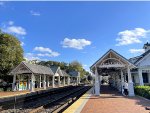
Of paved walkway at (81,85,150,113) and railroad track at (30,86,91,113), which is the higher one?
paved walkway at (81,85,150,113)

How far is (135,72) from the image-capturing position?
103 ft

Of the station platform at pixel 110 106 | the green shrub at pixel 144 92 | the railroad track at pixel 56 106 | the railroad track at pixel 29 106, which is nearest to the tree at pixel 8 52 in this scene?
the railroad track at pixel 29 106

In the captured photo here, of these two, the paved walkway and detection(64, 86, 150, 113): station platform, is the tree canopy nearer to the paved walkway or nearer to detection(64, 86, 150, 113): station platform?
detection(64, 86, 150, 113): station platform

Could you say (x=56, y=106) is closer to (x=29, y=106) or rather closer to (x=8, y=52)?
(x=29, y=106)

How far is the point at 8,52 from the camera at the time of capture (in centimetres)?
4431

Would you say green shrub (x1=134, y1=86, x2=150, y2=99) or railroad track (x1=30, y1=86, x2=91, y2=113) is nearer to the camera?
railroad track (x1=30, y1=86, x2=91, y2=113)

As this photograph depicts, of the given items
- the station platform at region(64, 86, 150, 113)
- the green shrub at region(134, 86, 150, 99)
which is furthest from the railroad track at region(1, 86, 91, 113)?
the green shrub at region(134, 86, 150, 99)

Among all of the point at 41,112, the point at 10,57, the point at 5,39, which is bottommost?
the point at 41,112

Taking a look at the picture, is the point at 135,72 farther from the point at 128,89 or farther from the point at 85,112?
the point at 85,112

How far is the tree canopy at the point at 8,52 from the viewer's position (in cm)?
4375

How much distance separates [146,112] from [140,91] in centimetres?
1048

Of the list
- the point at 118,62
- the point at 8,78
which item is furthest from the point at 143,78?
the point at 8,78

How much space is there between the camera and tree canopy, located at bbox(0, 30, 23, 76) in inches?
1722

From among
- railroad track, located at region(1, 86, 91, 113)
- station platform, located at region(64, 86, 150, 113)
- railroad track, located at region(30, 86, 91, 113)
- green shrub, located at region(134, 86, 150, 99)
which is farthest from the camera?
green shrub, located at region(134, 86, 150, 99)
